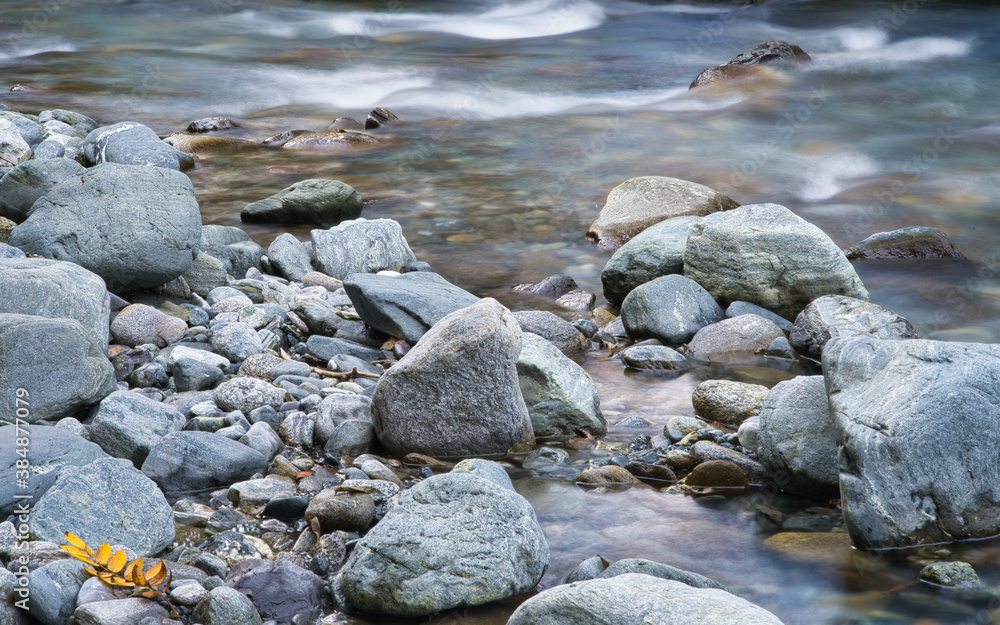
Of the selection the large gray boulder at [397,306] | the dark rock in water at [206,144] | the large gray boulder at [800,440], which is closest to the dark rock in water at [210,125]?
the dark rock in water at [206,144]

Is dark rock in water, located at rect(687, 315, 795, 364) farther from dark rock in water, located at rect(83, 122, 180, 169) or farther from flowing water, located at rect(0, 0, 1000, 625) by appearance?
dark rock in water, located at rect(83, 122, 180, 169)

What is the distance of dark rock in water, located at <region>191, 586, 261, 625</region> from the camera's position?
118 inches

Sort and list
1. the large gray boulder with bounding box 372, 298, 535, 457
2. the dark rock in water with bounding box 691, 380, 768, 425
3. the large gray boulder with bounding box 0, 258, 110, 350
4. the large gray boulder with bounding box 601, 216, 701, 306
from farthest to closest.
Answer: the large gray boulder with bounding box 601, 216, 701, 306
the dark rock in water with bounding box 691, 380, 768, 425
the large gray boulder with bounding box 0, 258, 110, 350
the large gray boulder with bounding box 372, 298, 535, 457

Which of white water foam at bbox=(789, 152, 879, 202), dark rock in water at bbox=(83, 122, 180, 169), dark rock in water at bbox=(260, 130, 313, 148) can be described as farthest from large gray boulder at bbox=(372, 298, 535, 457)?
dark rock in water at bbox=(260, 130, 313, 148)

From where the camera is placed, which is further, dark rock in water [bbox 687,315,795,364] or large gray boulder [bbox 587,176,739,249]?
large gray boulder [bbox 587,176,739,249]

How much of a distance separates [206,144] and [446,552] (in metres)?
10.5

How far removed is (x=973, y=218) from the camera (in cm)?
940

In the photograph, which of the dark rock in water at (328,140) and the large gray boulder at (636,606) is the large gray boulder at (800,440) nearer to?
the large gray boulder at (636,606)

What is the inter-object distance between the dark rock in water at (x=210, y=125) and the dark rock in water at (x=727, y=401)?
398 inches

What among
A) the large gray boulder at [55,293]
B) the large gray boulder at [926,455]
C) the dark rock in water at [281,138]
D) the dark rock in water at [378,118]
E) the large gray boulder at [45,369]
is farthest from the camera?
the dark rock in water at [378,118]

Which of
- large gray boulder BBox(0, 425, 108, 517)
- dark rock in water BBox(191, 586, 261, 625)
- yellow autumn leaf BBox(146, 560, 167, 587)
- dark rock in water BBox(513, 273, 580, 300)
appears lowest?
dark rock in water BBox(513, 273, 580, 300)

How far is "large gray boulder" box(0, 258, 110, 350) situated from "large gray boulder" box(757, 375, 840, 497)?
3.40m

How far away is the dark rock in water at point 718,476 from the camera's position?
14.1 feet

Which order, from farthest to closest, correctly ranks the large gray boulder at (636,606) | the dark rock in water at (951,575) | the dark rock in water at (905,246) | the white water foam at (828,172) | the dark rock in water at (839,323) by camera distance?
the white water foam at (828,172) → the dark rock in water at (905,246) → the dark rock in water at (839,323) → the dark rock in water at (951,575) → the large gray boulder at (636,606)
